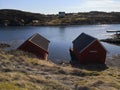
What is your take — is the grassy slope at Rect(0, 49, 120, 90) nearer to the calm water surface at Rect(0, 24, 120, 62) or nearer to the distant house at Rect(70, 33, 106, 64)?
the distant house at Rect(70, 33, 106, 64)

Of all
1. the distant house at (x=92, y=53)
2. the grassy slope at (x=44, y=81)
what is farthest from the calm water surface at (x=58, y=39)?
the grassy slope at (x=44, y=81)

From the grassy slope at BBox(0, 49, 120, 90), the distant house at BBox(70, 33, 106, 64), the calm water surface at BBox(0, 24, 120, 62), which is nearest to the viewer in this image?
the grassy slope at BBox(0, 49, 120, 90)

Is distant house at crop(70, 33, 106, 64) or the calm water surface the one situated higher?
distant house at crop(70, 33, 106, 64)

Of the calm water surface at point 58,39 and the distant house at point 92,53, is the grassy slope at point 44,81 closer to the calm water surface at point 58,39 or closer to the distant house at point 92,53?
the distant house at point 92,53

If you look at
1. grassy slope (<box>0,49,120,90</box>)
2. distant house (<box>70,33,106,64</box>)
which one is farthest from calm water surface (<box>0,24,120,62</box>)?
grassy slope (<box>0,49,120,90</box>)

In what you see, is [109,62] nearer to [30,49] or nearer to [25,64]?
[30,49]

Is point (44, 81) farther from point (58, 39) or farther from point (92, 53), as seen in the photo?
point (58, 39)

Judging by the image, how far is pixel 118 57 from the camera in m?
61.2

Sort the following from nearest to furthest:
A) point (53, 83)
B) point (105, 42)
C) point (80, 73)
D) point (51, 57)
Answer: point (53, 83), point (80, 73), point (51, 57), point (105, 42)

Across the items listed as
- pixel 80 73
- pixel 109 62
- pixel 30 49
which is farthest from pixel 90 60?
pixel 80 73

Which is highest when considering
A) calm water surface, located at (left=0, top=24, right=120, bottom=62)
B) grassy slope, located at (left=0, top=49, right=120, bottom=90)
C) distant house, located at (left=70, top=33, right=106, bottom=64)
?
grassy slope, located at (left=0, top=49, right=120, bottom=90)

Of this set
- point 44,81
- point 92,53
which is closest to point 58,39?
point 92,53

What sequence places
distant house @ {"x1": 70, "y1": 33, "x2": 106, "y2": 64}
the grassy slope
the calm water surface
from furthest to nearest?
1. the calm water surface
2. distant house @ {"x1": 70, "y1": 33, "x2": 106, "y2": 64}
3. the grassy slope

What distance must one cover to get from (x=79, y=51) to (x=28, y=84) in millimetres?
29585
